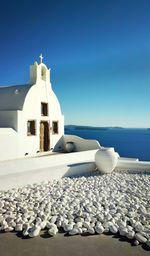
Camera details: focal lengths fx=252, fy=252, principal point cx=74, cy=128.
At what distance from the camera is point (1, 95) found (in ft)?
56.2

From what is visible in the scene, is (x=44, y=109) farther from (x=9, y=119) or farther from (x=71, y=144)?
(x=71, y=144)

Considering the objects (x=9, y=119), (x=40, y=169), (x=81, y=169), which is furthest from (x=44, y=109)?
(x=40, y=169)

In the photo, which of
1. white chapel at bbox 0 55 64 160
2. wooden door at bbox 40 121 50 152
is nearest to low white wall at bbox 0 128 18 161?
white chapel at bbox 0 55 64 160

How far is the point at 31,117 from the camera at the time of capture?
16078mm

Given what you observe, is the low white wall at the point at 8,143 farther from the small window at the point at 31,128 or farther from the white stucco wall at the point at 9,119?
the small window at the point at 31,128

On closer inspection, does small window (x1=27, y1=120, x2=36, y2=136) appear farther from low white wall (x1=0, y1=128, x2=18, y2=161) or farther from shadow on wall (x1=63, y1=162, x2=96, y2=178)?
shadow on wall (x1=63, y1=162, x2=96, y2=178)

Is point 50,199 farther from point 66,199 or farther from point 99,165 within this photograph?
point 99,165

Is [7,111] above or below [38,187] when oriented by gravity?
above

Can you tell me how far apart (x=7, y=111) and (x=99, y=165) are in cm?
638

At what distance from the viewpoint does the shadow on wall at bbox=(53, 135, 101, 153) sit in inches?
719

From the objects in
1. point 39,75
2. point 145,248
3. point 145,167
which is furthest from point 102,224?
point 39,75

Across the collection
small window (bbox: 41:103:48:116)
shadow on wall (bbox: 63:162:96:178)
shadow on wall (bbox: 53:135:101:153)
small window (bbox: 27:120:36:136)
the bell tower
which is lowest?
shadow on wall (bbox: 63:162:96:178)

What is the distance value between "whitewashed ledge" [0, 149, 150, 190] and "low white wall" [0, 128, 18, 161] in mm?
2566

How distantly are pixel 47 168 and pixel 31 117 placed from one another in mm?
5071
